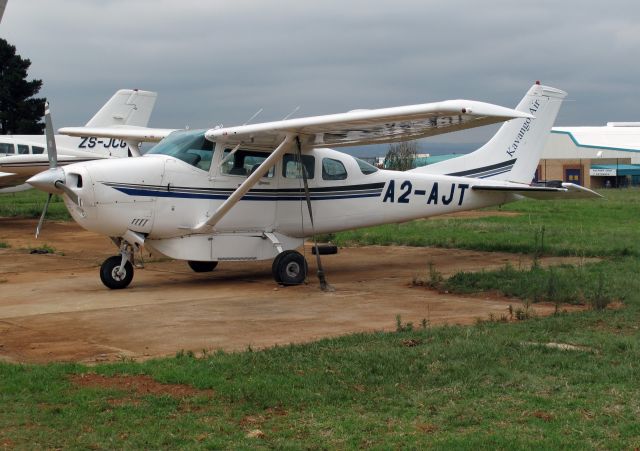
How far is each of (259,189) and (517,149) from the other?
5.64 meters

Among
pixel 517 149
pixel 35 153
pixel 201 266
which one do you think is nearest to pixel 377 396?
pixel 201 266

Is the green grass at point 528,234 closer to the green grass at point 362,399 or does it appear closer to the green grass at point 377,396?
the green grass at point 377,396

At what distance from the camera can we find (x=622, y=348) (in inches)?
316

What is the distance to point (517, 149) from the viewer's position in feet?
56.4

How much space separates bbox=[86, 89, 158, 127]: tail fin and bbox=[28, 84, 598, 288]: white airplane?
54.6 feet

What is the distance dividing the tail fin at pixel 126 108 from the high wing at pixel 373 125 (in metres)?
17.9

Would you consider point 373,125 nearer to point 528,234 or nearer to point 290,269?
point 290,269

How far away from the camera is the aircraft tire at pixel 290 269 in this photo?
13719mm

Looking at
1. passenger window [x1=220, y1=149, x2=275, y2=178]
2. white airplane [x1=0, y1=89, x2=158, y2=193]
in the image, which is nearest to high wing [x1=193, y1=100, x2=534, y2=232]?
passenger window [x1=220, y1=149, x2=275, y2=178]

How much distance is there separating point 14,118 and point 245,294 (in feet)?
185

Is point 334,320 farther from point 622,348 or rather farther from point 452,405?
point 452,405

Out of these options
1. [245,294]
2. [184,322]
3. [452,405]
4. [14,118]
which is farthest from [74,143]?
[14,118]

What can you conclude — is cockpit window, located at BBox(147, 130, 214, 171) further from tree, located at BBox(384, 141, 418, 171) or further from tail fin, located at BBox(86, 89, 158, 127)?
tree, located at BBox(384, 141, 418, 171)

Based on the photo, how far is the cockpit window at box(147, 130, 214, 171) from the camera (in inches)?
545
